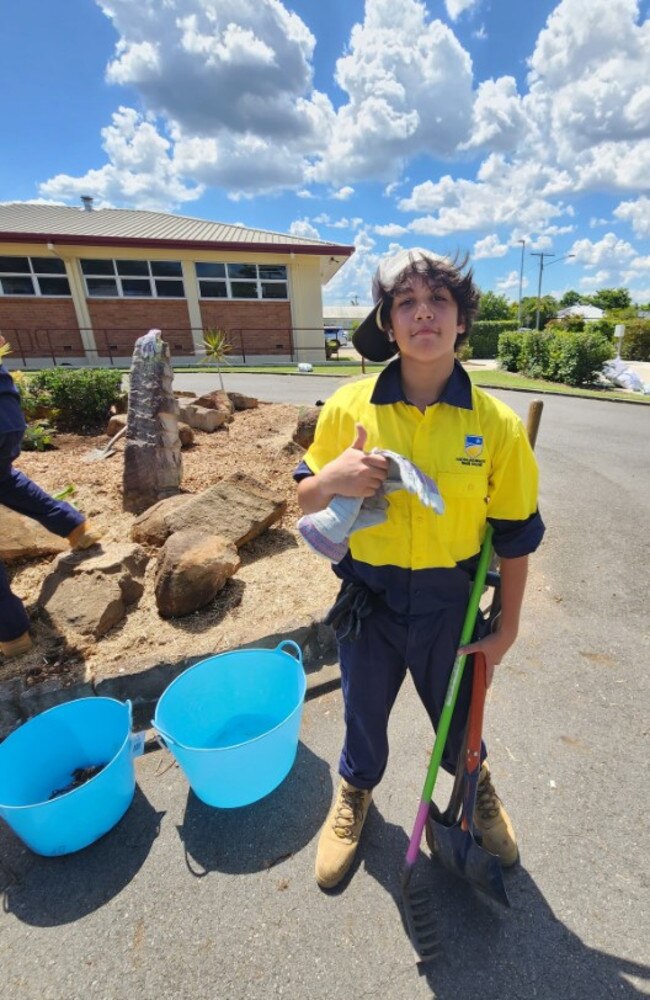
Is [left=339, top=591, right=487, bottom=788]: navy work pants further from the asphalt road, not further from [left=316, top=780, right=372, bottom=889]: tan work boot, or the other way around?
the asphalt road

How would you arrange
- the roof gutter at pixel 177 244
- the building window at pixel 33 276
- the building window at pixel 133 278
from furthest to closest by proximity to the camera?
the building window at pixel 133 278 → the building window at pixel 33 276 → the roof gutter at pixel 177 244

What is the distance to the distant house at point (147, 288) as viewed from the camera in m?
18.5

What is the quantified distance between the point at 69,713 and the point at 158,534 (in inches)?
67.5

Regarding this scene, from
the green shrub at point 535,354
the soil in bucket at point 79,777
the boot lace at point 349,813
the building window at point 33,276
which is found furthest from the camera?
the building window at point 33,276

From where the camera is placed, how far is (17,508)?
3.13 m

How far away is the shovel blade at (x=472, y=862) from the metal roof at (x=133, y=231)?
68.1 feet

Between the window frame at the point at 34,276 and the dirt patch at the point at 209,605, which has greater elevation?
the window frame at the point at 34,276

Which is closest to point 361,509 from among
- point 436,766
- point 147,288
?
point 436,766

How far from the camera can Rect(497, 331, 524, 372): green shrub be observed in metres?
19.6

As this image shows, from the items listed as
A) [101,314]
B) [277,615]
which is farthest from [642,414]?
[101,314]

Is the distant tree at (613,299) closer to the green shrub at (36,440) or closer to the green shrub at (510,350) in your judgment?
the green shrub at (510,350)

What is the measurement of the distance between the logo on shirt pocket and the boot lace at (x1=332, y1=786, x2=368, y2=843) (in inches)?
55.2

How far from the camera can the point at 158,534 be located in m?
3.74

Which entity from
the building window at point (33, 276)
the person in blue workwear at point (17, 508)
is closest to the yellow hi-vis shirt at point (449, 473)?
the person in blue workwear at point (17, 508)
